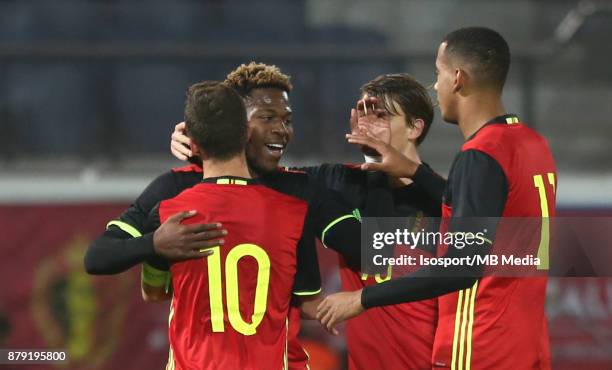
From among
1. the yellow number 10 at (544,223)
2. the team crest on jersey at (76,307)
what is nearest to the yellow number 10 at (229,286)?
the yellow number 10 at (544,223)

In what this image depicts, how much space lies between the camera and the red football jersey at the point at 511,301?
2795mm

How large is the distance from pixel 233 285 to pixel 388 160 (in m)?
0.77

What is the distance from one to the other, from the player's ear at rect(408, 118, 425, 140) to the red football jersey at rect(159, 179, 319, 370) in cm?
84

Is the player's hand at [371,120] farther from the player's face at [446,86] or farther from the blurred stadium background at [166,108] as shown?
the blurred stadium background at [166,108]

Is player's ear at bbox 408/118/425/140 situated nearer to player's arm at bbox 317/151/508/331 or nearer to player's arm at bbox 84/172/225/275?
player's arm at bbox 317/151/508/331

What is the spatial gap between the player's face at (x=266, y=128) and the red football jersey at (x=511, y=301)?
59cm

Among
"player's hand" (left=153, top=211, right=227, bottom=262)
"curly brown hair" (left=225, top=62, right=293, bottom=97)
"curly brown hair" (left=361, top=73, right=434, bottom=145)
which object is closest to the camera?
"player's hand" (left=153, top=211, right=227, bottom=262)

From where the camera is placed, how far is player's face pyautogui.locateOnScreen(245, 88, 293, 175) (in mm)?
3061

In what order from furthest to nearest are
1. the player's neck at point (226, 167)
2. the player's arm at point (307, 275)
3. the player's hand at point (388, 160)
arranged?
1. the player's hand at point (388, 160)
2. the player's arm at point (307, 275)
3. the player's neck at point (226, 167)

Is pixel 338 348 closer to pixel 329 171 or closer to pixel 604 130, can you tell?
pixel 604 130

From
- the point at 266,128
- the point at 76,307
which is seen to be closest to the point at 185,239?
the point at 266,128

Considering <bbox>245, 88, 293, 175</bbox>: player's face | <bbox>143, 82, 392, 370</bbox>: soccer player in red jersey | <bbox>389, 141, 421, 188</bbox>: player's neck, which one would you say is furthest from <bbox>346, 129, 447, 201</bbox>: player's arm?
<bbox>143, 82, 392, 370</bbox>: soccer player in red jersey

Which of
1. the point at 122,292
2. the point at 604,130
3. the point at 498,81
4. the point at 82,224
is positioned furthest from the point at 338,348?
the point at 498,81

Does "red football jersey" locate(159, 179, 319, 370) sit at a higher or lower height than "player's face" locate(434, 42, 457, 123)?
lower
